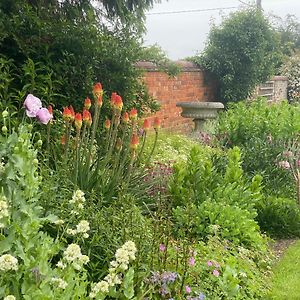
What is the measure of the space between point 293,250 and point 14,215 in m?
3.77

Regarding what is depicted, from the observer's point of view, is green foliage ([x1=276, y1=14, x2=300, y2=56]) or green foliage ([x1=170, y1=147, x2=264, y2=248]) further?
green foliage ([x1=276, y1=14, x2=300, y2=56])

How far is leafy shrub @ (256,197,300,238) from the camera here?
629 centimetres

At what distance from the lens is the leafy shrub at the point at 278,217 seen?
247 inches

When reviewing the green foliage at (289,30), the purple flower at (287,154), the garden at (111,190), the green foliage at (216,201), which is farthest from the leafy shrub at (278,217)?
the green foliage at (289,30)

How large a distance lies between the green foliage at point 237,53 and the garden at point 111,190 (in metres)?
6.59

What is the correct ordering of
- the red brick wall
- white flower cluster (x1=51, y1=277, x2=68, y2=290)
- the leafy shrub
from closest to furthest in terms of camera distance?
white flower cluster (x1=51, y1=277, x2=68, y2=290)
the leafy shrub
the red brick wall

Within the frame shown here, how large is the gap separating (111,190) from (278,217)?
7.74ft

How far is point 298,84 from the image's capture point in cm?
2194

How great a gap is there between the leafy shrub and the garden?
16 mm

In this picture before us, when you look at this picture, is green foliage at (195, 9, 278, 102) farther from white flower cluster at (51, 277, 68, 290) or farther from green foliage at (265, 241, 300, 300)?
white flower cluster at (51, 277, 68, 290)

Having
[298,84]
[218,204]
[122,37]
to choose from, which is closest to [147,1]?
[122,37]

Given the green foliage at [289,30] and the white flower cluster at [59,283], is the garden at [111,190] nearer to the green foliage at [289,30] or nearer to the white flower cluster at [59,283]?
the white flower cluster at [59,283]

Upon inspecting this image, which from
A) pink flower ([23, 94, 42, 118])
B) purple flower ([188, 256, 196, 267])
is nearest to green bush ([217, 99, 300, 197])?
purple flower ([188, 256, 196, 267])

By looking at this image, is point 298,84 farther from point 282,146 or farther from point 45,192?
point 45,192
